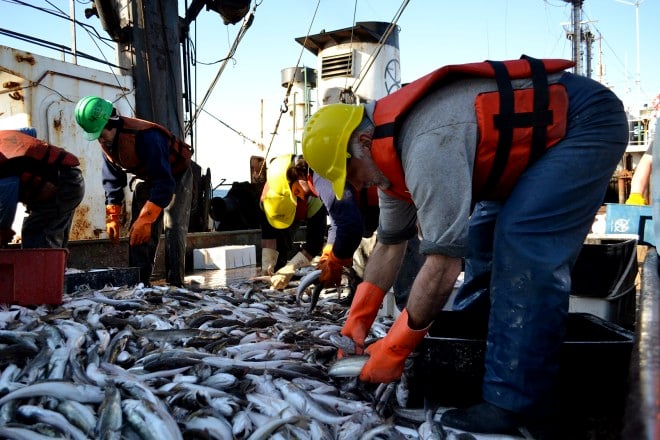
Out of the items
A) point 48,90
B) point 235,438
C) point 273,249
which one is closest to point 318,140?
point 235,438

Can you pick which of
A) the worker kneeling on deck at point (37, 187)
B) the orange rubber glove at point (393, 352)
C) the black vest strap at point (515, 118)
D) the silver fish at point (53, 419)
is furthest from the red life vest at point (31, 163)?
the black vest strap at point (515, 118)

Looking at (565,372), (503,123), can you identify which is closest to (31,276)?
(503,123)

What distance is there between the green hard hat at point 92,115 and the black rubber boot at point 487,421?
4997mm

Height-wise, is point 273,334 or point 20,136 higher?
point 20,136

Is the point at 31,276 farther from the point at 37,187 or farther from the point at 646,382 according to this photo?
the point at 646,382

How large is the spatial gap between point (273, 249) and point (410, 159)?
18.1 ft

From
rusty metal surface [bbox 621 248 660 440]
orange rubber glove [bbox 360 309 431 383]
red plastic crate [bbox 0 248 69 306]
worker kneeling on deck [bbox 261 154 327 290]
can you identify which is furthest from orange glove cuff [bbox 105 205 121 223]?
rusty metal surface [bbox 621 248 660 440]

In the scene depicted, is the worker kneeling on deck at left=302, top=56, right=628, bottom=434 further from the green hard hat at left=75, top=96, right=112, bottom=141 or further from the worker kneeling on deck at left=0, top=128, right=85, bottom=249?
the worker kneeling on deck at left=0, top=128, right=85, bottom=249

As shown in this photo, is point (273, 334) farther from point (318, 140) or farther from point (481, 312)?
point (318, 140)

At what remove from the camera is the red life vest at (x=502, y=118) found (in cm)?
243

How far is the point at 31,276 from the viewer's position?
4.57m

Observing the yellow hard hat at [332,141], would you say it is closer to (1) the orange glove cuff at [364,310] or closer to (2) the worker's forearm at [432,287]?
(2) the worker's forearm at [432,287]

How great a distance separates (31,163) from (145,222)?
1.38m

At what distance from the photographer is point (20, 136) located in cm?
587
